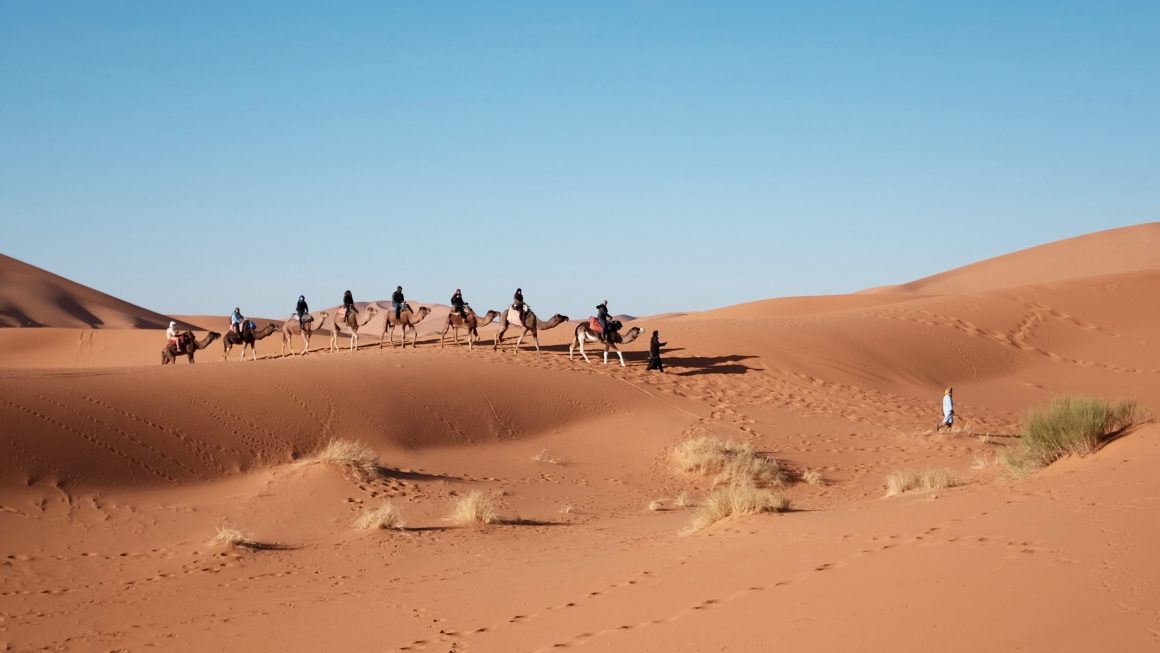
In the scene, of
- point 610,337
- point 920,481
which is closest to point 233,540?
point 920,481

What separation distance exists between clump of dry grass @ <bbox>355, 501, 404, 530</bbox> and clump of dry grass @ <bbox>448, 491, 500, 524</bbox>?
1.00 metres

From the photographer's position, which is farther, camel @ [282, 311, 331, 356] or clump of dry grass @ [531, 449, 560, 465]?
camel @ [282, 311, 331, 356]

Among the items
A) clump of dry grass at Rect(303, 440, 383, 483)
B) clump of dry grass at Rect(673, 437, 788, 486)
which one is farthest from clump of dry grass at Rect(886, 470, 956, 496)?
clump of dry grass at Rect(303, 440, 383, 483)

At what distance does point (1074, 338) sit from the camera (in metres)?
43.0

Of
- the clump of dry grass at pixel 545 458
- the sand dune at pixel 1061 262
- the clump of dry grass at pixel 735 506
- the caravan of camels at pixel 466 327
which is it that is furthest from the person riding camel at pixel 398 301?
the sand dune at pixel 1061 262

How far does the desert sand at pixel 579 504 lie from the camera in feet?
28.6

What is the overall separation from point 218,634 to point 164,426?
11.0m

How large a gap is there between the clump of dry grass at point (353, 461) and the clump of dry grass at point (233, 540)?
3998 millimetres

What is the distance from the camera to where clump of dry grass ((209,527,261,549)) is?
15.7m

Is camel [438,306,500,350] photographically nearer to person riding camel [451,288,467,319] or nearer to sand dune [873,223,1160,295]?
person riding camel [451,288,467,319]

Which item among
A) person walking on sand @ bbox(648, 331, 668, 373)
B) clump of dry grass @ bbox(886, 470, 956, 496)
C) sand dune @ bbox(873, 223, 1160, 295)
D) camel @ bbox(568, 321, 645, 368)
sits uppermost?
sand dune @ bbox(873, 223, 1160, 295)

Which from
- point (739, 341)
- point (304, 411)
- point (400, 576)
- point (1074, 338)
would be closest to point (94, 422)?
point (304, 411)

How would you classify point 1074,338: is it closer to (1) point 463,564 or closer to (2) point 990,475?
(2) point 990,475

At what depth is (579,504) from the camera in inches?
813
